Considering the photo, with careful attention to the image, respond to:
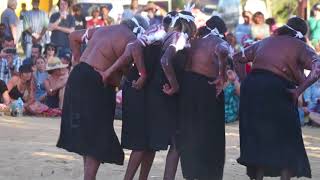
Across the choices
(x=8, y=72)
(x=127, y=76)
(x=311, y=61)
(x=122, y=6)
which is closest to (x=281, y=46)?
(x=311, y=61)

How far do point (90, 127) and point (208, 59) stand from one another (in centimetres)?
129

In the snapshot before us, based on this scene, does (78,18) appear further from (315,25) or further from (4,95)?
(315,25)

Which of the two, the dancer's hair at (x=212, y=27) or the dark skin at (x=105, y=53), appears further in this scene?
the dancer's hair at (x=212, y=27)

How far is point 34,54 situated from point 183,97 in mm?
8942

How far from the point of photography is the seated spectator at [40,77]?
47.8ft

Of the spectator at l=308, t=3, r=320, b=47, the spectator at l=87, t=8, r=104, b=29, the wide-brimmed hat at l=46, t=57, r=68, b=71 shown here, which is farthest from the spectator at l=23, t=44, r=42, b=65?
the spectator at l=308, t=3, r=320, b=47

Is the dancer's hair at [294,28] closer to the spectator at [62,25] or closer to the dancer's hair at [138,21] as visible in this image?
the dancer's hair at [138,21]

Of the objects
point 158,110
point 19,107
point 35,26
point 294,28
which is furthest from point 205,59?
point 35,26

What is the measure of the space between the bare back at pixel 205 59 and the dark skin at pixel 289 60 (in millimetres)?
398

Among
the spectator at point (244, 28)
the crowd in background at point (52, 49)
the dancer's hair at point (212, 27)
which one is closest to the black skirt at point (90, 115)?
the dancer's hair at point (212, 27)

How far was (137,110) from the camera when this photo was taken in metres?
7.66

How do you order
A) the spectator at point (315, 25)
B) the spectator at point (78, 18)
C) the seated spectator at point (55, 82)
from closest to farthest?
the seated spectator at point (55, 82)
the spectator at point (315, 25)
the spectator at point (78, 18)

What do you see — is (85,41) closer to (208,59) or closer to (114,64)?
(114,64)

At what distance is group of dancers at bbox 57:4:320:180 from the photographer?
746cm
